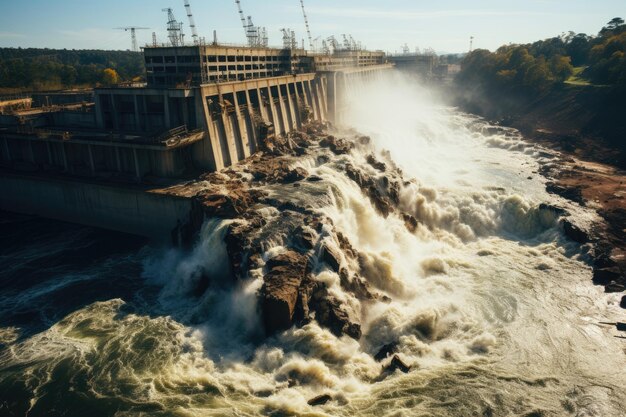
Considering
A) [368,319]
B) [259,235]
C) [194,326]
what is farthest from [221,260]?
[368,319]

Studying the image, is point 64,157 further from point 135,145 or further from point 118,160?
point 135,145

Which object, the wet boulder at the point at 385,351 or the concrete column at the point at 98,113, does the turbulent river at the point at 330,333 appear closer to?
the wet boulder at the point at 385,351

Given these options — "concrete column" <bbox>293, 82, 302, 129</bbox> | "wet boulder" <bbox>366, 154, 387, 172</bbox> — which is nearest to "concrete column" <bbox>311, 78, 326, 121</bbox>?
"concrete column" <bbox>293, 82, 302, 129</bbox>

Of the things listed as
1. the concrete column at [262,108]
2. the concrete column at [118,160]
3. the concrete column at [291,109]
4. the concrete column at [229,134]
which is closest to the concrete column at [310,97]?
the concrete column at [291,109]

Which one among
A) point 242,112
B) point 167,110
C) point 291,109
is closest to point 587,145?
point 291,109

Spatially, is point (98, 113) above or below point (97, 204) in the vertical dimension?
above

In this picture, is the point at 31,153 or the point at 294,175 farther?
the point at 31,153

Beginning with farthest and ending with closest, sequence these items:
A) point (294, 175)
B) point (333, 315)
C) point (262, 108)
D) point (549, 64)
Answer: point (549, 64), point (262, 108), point (294, 175), point (333, 315)
